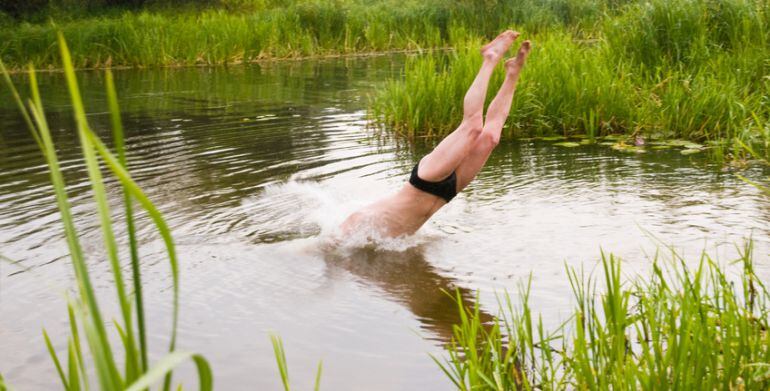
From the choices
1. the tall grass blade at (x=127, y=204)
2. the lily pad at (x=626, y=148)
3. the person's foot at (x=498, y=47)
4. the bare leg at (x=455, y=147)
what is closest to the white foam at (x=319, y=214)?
the bare leg at (x=455, y=147)

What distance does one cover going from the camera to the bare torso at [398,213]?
5445mm

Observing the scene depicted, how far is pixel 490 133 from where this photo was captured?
18.8ft

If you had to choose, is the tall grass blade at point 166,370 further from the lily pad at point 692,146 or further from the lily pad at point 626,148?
the lily pad at point 692,146

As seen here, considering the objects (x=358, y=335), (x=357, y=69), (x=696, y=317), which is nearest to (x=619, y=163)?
(x=358, y=335)

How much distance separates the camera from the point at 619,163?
24.9 feet

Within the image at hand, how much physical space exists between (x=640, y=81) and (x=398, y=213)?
472 centimetres

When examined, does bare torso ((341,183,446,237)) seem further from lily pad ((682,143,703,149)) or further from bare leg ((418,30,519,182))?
lily pad ((682,143,703,149))

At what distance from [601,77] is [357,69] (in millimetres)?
9919

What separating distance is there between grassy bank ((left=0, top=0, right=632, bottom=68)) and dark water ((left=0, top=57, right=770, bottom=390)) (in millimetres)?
9560

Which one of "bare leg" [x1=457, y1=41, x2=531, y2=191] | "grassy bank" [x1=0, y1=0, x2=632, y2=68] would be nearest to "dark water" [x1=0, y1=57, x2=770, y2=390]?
"bare leg" [x1=457, y1=41, x2=531, y2=191]

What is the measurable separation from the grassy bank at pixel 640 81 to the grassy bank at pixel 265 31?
8.08m

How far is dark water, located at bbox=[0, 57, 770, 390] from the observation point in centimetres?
404

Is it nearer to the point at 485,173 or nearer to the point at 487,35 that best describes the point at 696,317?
the point at 485,173

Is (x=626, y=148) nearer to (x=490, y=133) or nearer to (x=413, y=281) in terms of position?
(x=490, y=133)
